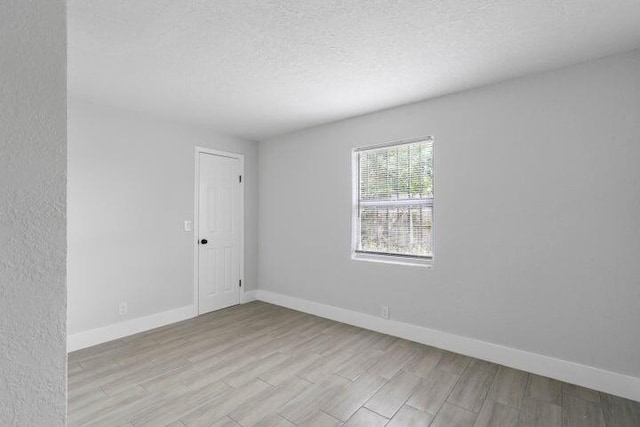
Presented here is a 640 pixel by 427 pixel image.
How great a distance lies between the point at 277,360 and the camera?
109 inches

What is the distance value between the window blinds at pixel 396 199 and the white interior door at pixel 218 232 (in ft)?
5.84

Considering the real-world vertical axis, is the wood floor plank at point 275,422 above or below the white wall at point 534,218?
below

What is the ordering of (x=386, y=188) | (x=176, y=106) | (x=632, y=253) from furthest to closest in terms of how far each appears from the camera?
(x=386, y=188) → (x=176, y=106) → (x=632, y=253)

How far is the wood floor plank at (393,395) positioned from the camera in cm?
208

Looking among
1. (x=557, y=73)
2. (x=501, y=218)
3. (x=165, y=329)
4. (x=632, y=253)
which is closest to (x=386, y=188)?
(x=501, y=218)

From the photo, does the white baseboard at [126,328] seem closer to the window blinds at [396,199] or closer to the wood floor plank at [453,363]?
the window blinds at [396,199]

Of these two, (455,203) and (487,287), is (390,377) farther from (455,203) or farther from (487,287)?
(455,203)

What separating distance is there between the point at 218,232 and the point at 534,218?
3.50m

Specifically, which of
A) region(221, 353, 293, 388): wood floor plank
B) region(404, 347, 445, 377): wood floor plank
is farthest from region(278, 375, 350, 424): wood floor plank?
region(404, 347, 445, 377): wood floor plank

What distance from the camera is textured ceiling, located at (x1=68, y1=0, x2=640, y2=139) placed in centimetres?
175

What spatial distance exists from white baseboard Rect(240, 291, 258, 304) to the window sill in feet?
5.92

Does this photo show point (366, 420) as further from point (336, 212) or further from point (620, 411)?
point (336, 212)

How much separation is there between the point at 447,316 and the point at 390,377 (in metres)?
0.86

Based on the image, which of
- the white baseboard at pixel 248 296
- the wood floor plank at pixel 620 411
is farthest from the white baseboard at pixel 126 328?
the wood floor plank at pixel 620 411
